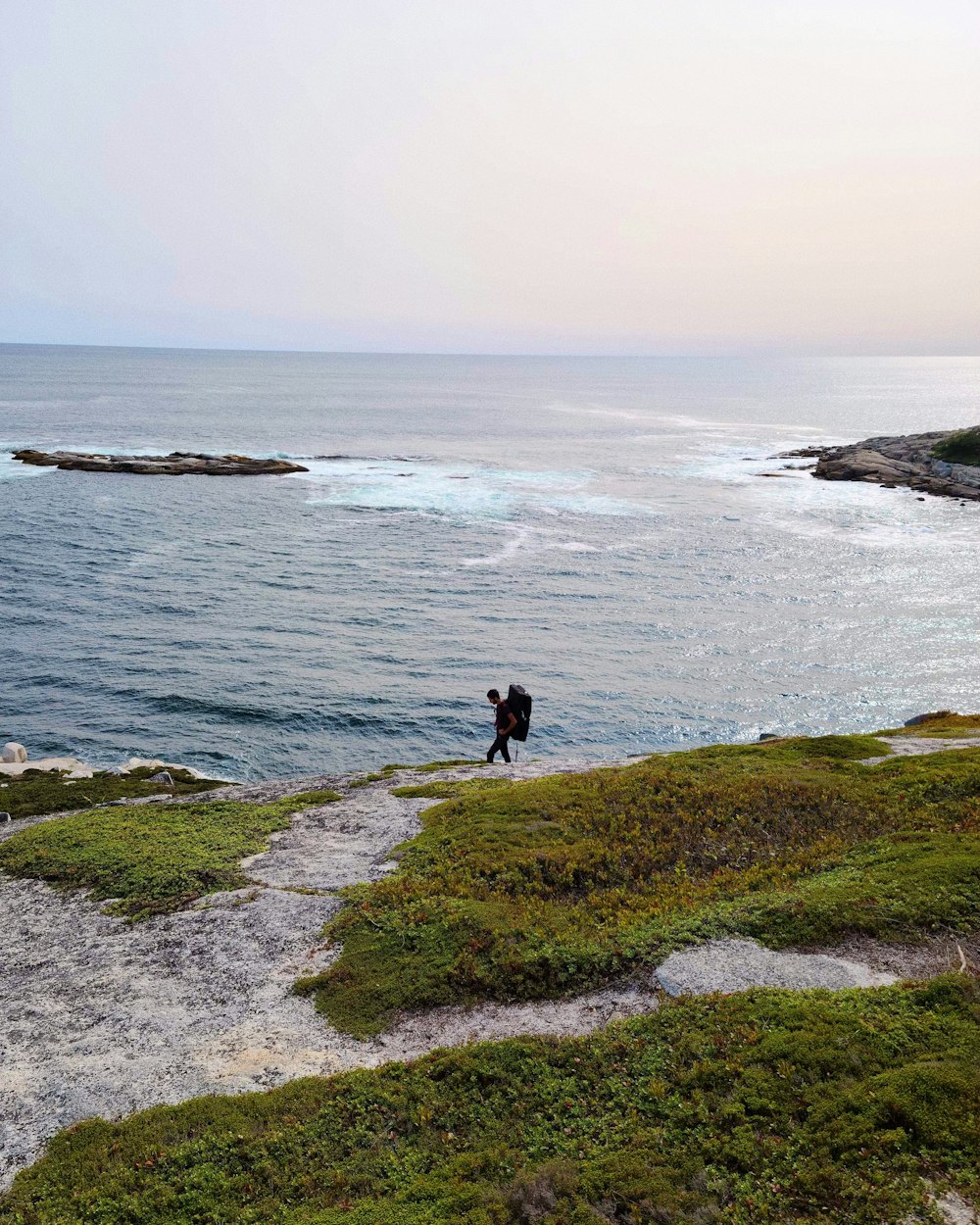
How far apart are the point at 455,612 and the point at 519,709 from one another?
108ft

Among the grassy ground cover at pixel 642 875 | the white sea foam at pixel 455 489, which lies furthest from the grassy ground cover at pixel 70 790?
the white sea foam at pixel 455 489

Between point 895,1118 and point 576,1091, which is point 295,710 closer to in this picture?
point 576,1091

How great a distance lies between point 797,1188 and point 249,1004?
893cm

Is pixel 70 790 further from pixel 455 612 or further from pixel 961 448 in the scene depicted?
pixel 961 448

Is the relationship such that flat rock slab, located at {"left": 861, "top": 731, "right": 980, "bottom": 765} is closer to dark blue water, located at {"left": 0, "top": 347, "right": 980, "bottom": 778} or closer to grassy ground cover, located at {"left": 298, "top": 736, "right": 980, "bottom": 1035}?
grassy ground cover, located at {"left": 298, "top": 736, "right": 980, "bottom": 1035}

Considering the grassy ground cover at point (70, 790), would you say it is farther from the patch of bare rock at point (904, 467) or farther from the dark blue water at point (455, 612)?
the patch of bare rock at point (904, 467)

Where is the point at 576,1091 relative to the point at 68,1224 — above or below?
above

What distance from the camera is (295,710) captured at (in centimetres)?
4338

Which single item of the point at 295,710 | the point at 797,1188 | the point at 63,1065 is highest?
the point at 797,1188

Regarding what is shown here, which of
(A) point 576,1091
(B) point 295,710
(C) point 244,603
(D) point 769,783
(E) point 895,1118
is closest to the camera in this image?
(E) point 895,1118

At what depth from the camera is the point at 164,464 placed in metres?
110

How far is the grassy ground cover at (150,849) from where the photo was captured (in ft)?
60.2

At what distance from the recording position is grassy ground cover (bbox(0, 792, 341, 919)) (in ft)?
60.2

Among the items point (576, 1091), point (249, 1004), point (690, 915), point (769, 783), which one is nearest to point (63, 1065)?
point (249, 1004)
